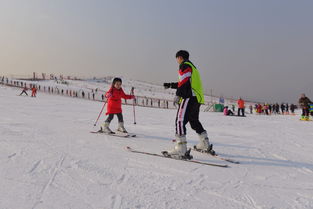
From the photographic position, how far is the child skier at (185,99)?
13.5 ft

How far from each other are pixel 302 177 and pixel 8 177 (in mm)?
3872

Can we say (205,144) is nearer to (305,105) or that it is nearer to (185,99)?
(185,99)

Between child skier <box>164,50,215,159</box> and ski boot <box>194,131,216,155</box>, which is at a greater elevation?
child skier <box>164,50,215,159</box>

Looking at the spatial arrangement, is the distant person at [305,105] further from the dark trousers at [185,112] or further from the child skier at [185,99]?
the dark trousers at [185,112]

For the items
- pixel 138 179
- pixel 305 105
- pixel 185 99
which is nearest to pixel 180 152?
pixel 185 99

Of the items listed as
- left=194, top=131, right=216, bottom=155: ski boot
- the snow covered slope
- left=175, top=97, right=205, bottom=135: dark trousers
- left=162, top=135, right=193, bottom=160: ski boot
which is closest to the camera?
the snow covered slope

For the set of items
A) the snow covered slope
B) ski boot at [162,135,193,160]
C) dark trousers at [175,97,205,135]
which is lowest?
the snow covered slope

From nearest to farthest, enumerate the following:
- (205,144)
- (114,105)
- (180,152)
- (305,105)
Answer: (180,152), (205,144), (114,105), (305,105)

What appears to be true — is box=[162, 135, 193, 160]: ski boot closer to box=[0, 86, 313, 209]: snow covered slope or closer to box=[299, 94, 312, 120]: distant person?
box=[0, 86, 313, 209]: snow covered slope

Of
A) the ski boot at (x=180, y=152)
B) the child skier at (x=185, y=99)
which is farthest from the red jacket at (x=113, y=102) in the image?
the ski boot at (x=180, y=152)

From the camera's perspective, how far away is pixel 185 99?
424 cm

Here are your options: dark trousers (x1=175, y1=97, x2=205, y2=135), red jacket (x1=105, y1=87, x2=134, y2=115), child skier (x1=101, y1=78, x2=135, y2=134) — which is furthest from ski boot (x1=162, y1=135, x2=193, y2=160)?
red jacket (x1=105, y1=87, x2=134, y2=115)

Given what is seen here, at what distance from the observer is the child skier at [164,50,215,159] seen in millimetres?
4113

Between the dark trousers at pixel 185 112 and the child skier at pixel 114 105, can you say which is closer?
the dark trousers at pixel 185 112
